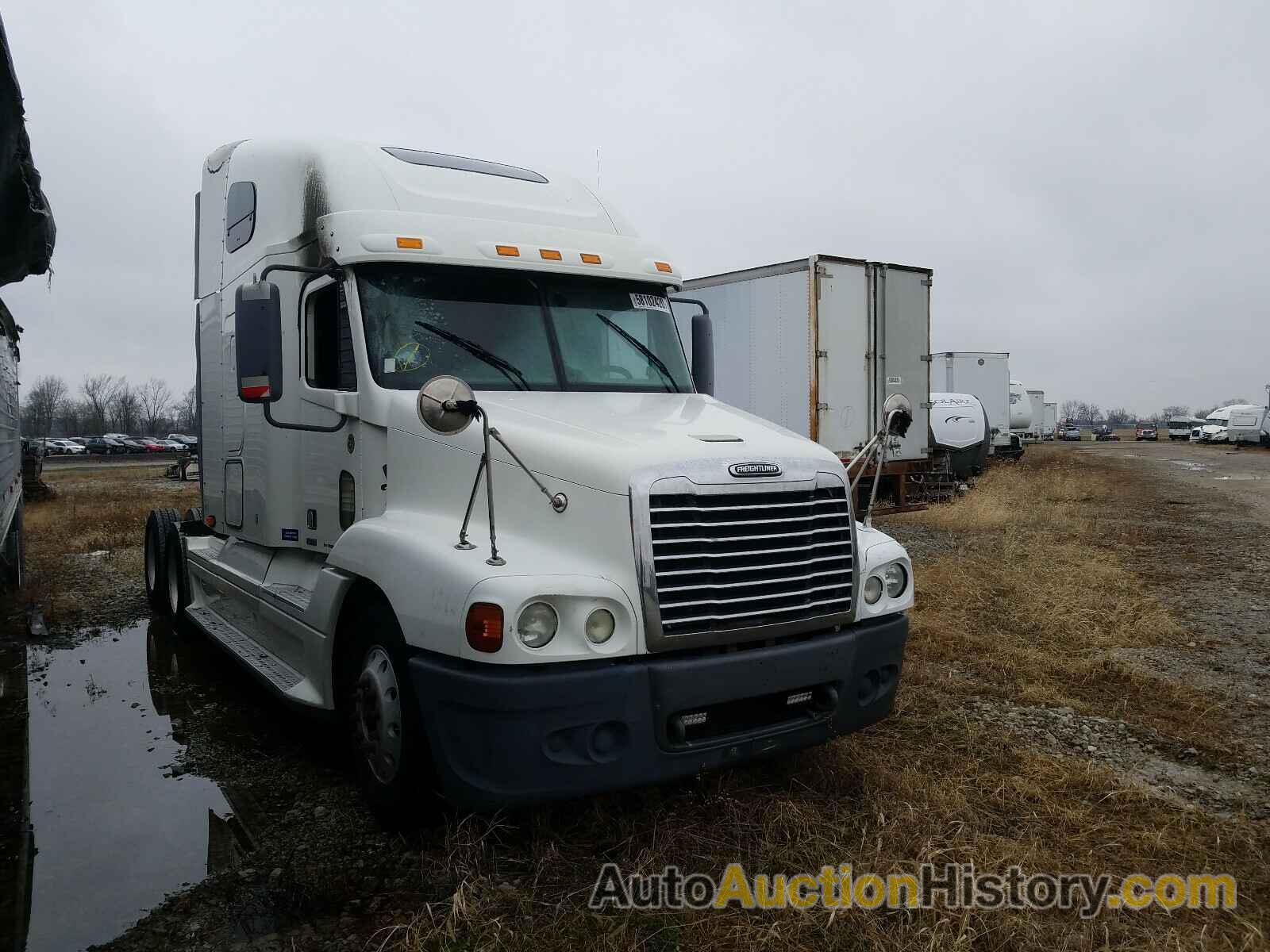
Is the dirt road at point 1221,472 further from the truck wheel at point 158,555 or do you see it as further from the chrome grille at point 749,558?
the truck wheel at point 158,555

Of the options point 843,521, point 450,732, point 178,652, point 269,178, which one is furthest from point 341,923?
point 178,652

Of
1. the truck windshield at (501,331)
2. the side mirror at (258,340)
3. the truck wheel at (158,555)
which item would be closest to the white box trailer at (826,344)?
the truck wheel at (158,555)

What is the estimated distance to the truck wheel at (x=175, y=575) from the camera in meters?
8.20

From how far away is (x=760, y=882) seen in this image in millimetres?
3676

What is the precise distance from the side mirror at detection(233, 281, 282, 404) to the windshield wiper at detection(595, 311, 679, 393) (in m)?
1.71

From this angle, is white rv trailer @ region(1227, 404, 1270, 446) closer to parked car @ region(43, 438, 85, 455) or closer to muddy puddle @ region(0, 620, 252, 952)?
muddy puddle @ region(0, 620, 252, 952)

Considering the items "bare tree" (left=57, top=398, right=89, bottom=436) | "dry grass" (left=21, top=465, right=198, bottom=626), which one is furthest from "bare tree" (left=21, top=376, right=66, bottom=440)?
"dry grass" (left=21, top=465, right=198, bottom=626)

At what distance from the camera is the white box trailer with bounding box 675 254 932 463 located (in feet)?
45.6

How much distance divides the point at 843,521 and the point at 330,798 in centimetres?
287

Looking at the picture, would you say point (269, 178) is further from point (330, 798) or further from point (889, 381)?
point (889, 381)

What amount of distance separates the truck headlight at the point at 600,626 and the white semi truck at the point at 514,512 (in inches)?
0.7

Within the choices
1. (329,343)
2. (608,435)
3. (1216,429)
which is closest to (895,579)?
(608,435)

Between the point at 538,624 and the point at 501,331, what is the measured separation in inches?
76.3

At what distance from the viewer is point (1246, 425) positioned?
4822 centimetres
